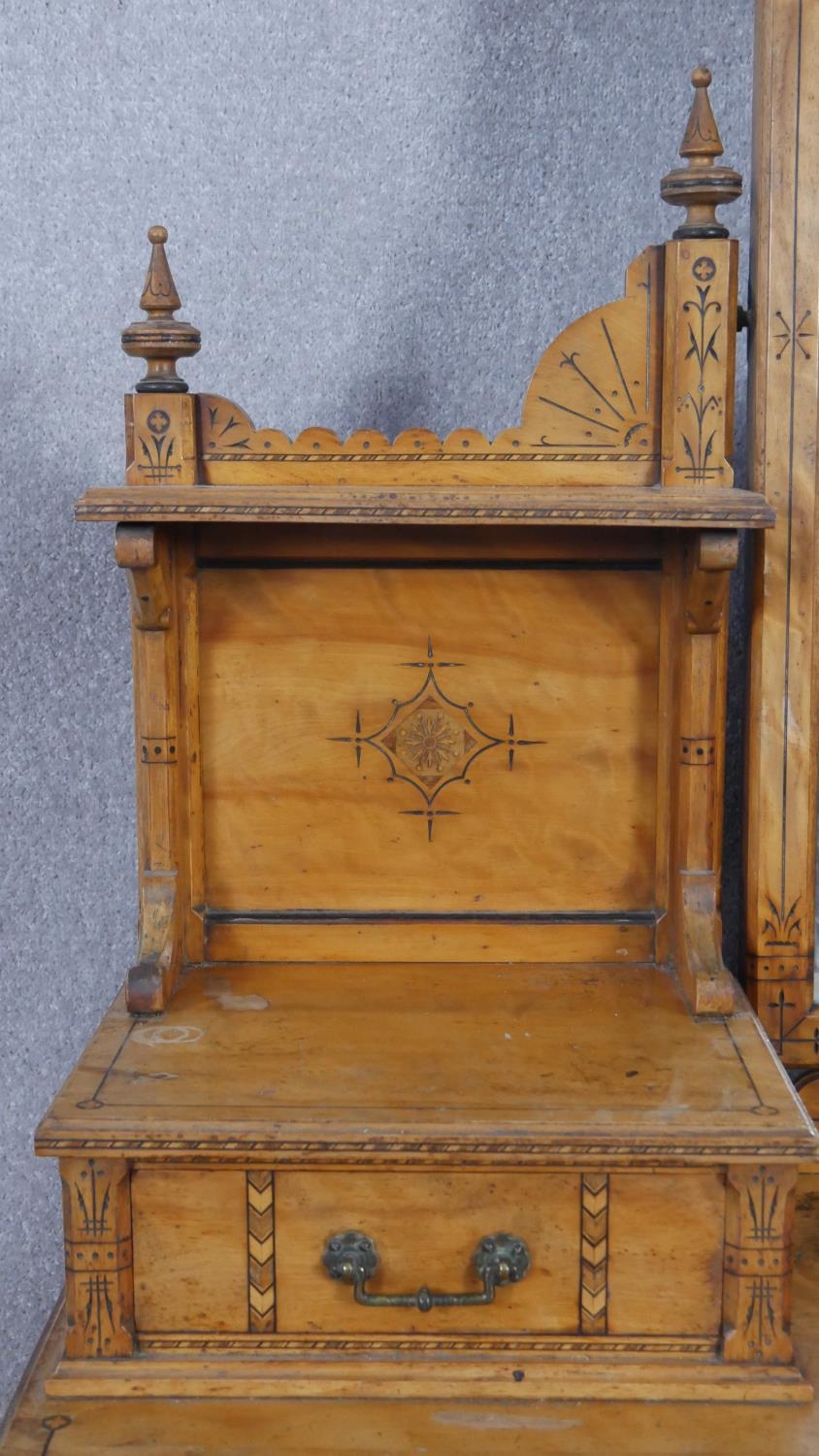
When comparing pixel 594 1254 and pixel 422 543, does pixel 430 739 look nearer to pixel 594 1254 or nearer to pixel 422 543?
pixel 422 543

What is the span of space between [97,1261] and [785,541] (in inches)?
37.1

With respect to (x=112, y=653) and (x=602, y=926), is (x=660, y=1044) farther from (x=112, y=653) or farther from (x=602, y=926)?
(x=112, y=653)

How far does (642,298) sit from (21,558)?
841mm

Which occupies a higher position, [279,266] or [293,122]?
[293,122]

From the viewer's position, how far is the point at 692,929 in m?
1.59

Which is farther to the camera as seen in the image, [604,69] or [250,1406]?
[604,69]

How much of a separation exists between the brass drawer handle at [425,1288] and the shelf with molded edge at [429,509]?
1.97 feet

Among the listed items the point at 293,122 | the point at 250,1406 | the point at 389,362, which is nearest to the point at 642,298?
the point at 389,362

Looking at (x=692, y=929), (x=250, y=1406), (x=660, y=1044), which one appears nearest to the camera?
(x=250, y=1406)

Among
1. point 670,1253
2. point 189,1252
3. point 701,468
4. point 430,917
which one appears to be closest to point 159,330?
point 701,468

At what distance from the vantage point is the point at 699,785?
1605 millimetres

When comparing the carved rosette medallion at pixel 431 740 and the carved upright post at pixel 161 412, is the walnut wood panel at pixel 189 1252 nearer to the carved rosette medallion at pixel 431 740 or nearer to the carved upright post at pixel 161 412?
the carved rosette medallion at pixel 431 740

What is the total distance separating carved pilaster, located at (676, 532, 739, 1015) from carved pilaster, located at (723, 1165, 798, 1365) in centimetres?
25

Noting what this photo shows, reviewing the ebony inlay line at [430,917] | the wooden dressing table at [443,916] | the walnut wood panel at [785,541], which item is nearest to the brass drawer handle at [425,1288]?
the wooden dressing table at [443,916]
